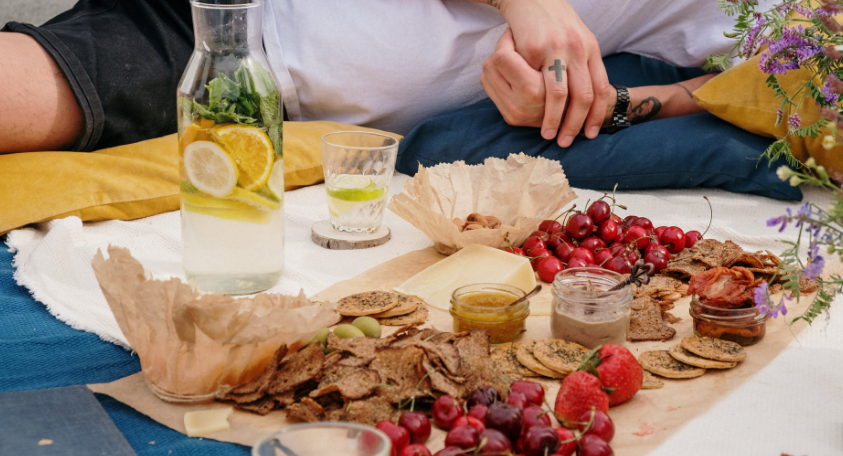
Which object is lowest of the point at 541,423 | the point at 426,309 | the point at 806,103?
the point at 426,309

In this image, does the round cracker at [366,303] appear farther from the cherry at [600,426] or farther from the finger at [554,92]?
the finger at [554,92]

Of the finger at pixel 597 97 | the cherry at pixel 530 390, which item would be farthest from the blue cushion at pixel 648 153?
the cherry at pixel 530 390

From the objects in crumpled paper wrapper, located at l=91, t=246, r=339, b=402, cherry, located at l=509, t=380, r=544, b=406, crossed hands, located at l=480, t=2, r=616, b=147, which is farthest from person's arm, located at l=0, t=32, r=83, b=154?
cherry, located at l=509, t=380, r=544, b=406

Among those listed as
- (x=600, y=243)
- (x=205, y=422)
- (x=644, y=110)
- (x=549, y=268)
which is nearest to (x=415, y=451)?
(x=205, y=422)

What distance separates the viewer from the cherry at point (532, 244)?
4.91 ft

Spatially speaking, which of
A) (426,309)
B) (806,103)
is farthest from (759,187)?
(426,309)

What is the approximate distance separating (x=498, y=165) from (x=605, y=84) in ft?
1.32

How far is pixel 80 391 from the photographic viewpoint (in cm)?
102

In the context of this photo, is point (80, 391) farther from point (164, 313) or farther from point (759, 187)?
point (759, 187)

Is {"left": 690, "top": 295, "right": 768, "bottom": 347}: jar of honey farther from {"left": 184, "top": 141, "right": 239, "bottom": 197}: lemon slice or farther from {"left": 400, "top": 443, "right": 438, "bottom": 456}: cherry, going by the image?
{"left": 184, "top": 141, "right": 239, "bottom": 197}: lemon slice

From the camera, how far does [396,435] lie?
2.88 feet

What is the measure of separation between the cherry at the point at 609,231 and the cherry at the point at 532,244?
129 mm

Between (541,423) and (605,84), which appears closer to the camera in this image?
(541,423)

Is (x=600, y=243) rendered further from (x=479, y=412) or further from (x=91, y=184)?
(x=91, y=184)
